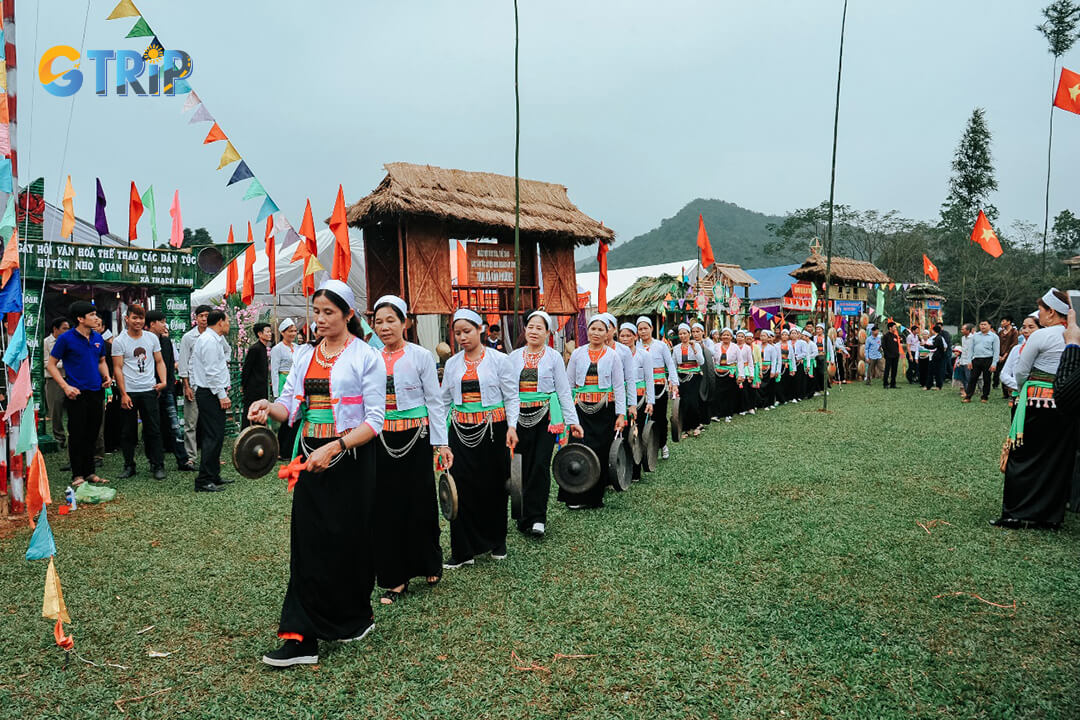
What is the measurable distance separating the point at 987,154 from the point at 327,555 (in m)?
39.3

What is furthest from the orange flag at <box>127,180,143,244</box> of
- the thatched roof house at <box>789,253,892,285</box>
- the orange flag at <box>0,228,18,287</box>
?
the thatched roof house at <box>789,253,892,285</box>

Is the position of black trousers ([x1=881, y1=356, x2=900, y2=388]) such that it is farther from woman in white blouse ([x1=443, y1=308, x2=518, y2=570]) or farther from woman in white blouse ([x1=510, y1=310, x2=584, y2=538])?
woman in white blouse ([x1=443, y1=308, x2=518, y2=570])

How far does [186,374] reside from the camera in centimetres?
795

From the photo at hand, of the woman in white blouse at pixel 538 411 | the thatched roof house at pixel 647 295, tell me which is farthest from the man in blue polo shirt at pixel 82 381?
the thatched roof house at pixel 647 295

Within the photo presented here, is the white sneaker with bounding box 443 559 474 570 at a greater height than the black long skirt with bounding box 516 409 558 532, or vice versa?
the black long skirt with bounding box 516 409 558 532

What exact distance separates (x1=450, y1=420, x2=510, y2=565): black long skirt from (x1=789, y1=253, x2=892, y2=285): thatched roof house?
22754mm

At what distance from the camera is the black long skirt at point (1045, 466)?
5426mm

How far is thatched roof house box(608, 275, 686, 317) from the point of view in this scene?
22.5m

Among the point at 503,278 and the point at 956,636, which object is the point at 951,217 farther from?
the point at 956,636

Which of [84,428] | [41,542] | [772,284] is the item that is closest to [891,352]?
[772,284]

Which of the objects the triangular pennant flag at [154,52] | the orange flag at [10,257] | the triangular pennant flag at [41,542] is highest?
the triangular pennant flag at [154,52]

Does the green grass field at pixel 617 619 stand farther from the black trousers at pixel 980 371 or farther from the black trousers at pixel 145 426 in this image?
the black trousers at pixel 980 371

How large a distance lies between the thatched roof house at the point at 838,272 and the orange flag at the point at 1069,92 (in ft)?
58.7

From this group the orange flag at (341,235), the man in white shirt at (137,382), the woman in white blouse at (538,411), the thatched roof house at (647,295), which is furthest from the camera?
the thatched roof house at (647,295)
